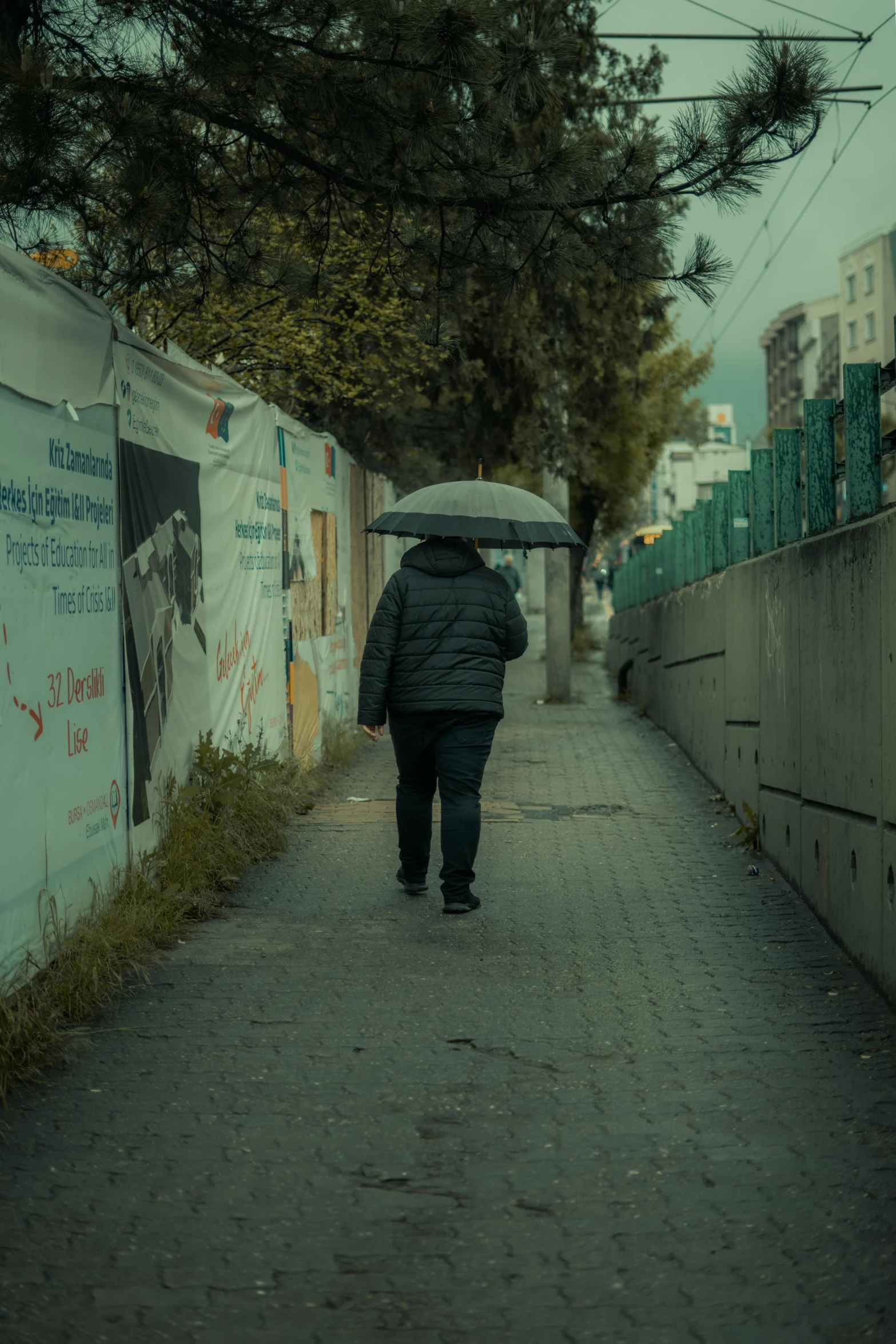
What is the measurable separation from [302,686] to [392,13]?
6480 mm

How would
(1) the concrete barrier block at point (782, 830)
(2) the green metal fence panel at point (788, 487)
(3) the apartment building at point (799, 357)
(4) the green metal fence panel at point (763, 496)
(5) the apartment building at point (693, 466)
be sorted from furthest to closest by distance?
(5) the apartment building at point (693, 466)
(3) the apartment building at point (799, 357)
(4) the green metal fence panel at point (763, 496)
(2) the green metal fence panel at point (788, 487)
(1) the concrete barrier block at point (782, 830)

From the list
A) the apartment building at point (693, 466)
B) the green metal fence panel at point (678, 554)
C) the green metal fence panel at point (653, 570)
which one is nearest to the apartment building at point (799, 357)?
the apartment building at point (693, 466)

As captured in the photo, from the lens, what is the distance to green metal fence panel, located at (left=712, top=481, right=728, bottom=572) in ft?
37.9

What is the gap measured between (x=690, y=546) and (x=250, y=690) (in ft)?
18.2

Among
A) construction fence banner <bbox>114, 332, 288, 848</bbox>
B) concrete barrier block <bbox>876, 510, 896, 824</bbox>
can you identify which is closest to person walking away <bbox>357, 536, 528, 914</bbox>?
construction fence banner <bbox>114, 332, 288, 848</bbox>

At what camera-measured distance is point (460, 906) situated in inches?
283

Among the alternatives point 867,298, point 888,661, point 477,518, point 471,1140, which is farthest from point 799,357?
point 471,1140

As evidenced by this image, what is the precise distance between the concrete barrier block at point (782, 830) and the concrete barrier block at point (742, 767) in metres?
0.27

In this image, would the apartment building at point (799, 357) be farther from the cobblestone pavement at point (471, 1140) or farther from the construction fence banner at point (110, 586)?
the cobblestone pavement at point (471, 1140)

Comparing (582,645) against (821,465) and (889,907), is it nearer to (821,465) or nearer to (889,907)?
(821,465)

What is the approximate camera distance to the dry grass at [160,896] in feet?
16.3

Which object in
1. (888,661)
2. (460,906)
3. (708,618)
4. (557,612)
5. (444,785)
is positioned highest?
(557,612)

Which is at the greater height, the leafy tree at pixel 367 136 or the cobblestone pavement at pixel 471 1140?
the leafy tree at pixel 367 136

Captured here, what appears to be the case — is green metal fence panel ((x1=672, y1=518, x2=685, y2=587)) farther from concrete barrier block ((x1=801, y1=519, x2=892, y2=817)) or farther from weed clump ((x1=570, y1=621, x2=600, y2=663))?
weed clump ((x1=570, y1=621, x2=600, y2=663))
